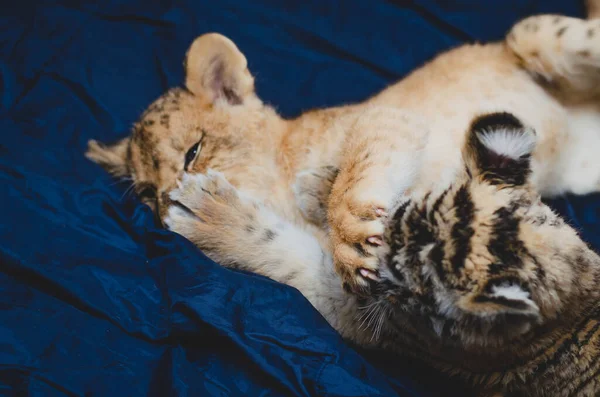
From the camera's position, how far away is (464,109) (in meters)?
2.20

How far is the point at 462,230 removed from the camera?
1.31m

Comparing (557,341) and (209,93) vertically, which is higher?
(209,93)

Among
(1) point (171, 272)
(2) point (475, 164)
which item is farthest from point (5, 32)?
(2) point (475, 164)

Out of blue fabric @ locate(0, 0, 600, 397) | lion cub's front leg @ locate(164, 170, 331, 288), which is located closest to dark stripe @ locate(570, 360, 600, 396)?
blue fabric @ locate(0, 0, 600, 397)

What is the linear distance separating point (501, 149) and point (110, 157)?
5.50 ft

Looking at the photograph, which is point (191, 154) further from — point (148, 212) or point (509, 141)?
point (509, 141)

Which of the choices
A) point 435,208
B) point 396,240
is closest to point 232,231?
point 396,240

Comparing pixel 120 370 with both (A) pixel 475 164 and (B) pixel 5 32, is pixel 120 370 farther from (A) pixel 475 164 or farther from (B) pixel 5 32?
(B) pixel 5 32

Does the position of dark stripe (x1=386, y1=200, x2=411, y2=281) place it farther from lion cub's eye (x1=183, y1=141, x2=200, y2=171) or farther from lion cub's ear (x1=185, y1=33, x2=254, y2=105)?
lion cub's ear (x1=185, y1=33, x2=254, y2=105)

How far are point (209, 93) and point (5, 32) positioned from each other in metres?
1.35

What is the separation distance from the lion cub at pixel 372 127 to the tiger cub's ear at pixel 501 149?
1.36 feet

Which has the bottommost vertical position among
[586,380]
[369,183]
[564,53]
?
[586,380]

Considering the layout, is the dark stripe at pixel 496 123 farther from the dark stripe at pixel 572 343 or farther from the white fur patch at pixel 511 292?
the dark stripe at pixel 572 343

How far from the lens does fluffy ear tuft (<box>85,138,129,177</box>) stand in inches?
95.0
